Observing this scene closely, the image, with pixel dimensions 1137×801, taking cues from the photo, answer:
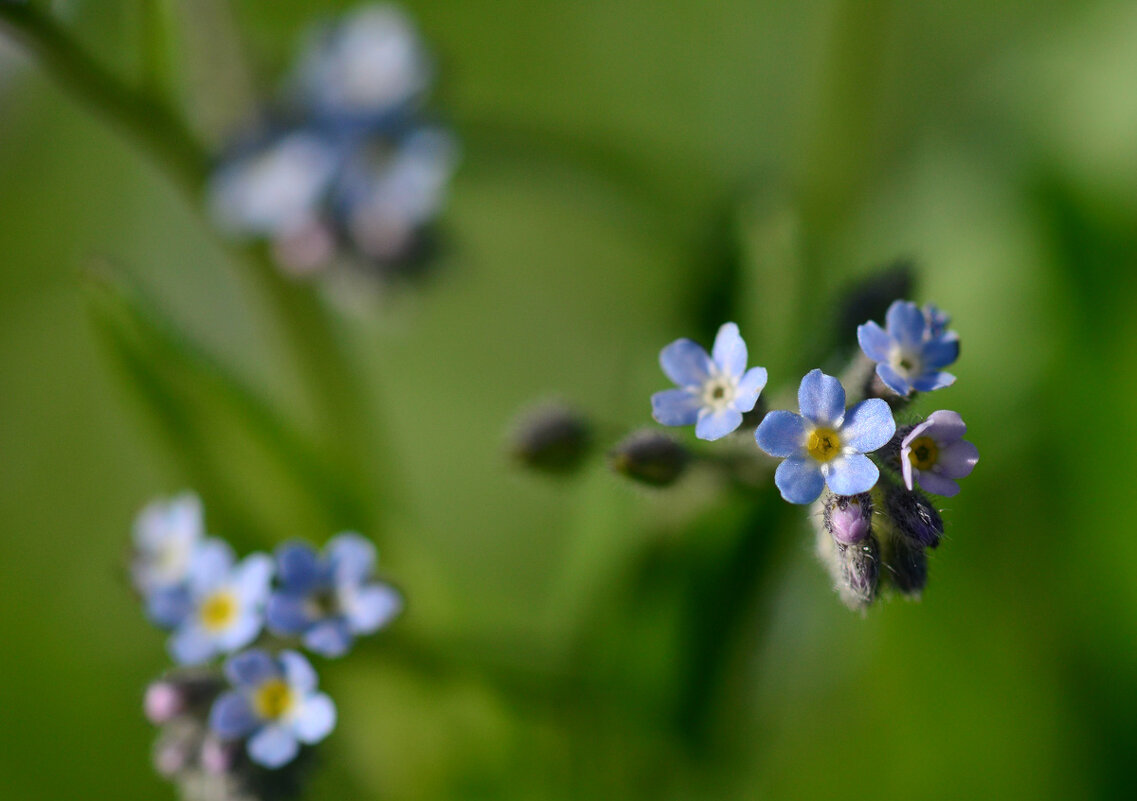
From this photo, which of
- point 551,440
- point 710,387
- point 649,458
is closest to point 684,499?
point 551,440

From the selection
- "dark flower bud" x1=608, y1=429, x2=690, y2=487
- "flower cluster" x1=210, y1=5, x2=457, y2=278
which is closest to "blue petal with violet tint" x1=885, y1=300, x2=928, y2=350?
"dark flower bud" x1=608, y1=429, x2=690, y2=487

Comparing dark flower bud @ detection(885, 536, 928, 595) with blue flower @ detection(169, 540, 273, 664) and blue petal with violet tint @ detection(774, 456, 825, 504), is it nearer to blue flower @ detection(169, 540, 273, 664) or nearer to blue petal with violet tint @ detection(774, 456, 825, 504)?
blue petal with violet tint @ detection(774, 456, 825, 504)

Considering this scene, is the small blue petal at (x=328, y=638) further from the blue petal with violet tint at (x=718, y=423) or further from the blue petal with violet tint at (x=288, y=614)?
the blue petal with violet tint at (x=718, y=423)

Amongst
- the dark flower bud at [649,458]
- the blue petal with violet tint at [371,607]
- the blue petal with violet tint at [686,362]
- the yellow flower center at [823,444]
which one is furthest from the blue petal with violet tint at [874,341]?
the blue petal with violet tint at [371,607]

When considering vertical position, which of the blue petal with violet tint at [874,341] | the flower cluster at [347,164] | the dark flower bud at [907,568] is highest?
the flower cluster at [347,164]

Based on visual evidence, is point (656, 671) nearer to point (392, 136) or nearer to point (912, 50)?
point (392, 136)

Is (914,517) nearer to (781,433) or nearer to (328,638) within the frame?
(781,433)
